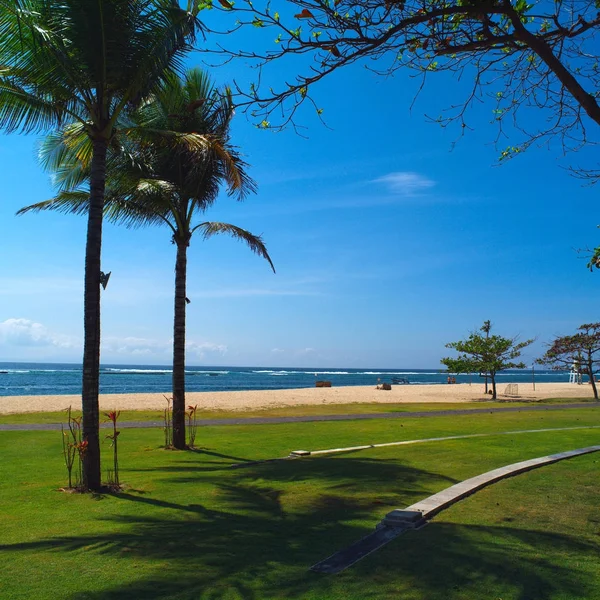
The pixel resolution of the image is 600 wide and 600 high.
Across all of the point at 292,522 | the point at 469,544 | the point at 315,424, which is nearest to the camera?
the point at 469,544

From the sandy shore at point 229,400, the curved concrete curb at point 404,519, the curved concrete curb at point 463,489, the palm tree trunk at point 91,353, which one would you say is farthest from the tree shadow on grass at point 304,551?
the sandy shore at point 229,400

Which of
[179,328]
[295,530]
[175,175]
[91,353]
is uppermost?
[175,175]

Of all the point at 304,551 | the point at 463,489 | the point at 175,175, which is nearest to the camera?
the point at 304,551

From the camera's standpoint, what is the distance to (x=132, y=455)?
1200 cm

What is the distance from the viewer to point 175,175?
43.4 ft

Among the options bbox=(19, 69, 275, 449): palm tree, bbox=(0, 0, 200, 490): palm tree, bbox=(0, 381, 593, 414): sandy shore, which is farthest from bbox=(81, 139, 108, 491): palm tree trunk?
bbox=(0, 381, 593, 414): sandy shore

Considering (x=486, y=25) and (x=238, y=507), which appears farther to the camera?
(x=238, y=507)

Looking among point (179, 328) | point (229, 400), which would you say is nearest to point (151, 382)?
point (229, 400)

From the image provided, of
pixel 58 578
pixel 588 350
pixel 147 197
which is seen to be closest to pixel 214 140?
pixel 147 197

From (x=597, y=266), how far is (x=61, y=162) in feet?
33.2

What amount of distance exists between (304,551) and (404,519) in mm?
1163

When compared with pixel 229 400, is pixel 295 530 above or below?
above

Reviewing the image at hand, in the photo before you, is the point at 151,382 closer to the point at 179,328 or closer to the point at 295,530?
the point at 179,328

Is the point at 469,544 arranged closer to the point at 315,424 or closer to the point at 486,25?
the point at 486,25
